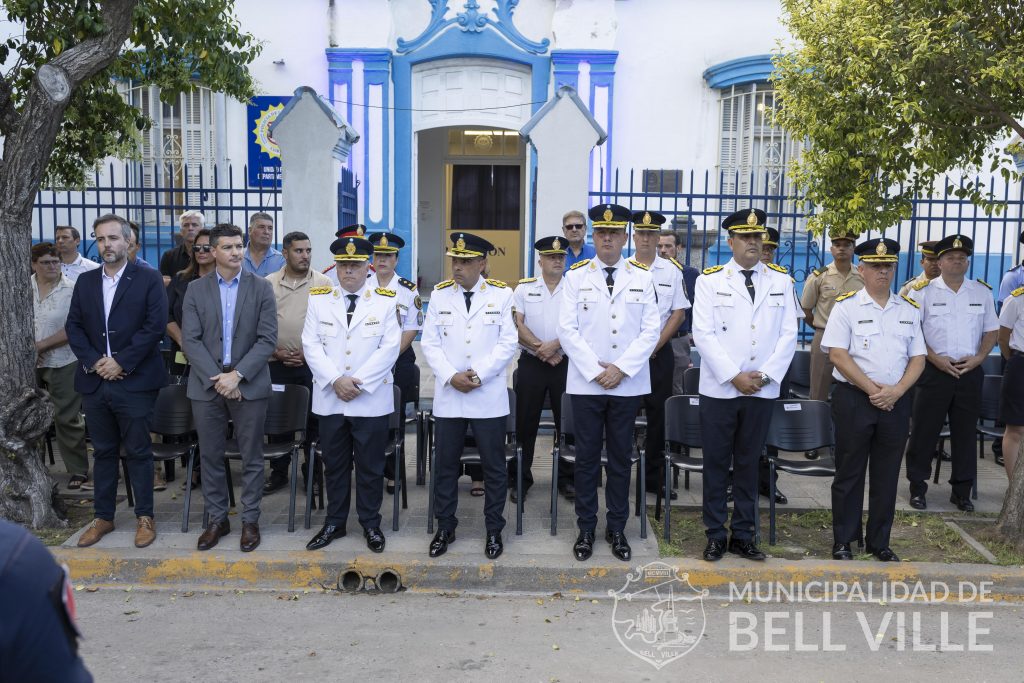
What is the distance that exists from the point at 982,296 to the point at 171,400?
19.5 ft

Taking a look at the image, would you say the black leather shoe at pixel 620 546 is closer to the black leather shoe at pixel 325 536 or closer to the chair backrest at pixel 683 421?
the chair backrest at pixel 683 421

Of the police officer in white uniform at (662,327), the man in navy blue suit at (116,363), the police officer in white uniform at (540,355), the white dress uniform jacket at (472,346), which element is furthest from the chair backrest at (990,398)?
the man in navy blue suit at (116,363)

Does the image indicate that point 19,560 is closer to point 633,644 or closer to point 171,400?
point 633,644

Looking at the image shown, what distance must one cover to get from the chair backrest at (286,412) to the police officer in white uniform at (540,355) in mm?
1546

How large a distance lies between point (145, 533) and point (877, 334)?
186 inches

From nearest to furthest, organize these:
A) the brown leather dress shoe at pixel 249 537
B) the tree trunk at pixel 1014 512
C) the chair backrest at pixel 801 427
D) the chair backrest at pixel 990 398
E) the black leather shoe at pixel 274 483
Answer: the brown leather dress shoe at pixel 249 537 < the tree trunk at pixel 1014 512 < the chair backrest at pixel 801 427 < the black leather shoe at pixel 274 483 < the chair backrest at pixel 990 398

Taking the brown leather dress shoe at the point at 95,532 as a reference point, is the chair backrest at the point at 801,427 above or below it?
above

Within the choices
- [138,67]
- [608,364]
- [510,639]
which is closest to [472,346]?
[608,364]

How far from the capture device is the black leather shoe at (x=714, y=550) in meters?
5.54

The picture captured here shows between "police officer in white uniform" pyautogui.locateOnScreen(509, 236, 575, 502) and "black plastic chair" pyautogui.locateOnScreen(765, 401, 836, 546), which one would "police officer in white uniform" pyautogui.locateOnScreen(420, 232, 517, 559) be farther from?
"black plastic chair" pyautogui.locateOnScreen(765, 401, 836, 546)

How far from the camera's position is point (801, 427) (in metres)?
6.16

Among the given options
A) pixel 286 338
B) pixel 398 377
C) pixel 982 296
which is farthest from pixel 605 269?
pixel 982 296

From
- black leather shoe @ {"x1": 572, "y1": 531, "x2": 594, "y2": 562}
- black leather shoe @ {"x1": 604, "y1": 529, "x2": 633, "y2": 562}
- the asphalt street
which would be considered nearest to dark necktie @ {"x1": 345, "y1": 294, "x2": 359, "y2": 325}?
the asphalt street

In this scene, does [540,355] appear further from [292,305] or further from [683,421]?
[292,305]
